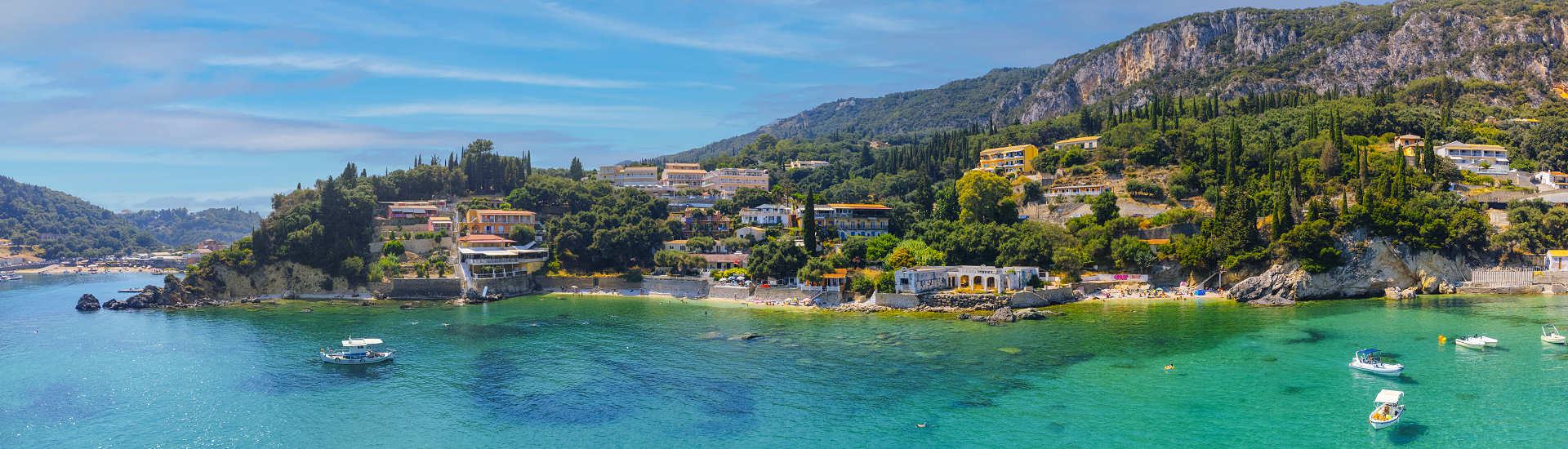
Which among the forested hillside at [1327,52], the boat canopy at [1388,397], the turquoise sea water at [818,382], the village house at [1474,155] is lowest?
the turquoise sea water at [818,382]

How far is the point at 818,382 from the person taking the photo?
30.7 meters

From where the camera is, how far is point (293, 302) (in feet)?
200

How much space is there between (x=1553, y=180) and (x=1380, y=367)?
48.0 meters

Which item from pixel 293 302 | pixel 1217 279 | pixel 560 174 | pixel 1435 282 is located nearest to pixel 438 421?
pixel 293 302

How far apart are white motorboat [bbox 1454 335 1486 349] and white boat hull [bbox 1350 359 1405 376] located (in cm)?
619

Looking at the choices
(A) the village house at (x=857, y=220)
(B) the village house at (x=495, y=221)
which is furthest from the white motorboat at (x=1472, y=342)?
(B) the village house at (x=495, y=221)

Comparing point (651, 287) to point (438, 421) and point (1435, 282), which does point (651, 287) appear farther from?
point (1435, 282)

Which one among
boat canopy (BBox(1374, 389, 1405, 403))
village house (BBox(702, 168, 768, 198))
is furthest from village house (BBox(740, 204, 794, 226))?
boat canopy (BBox(1374, 389, 1405, 403))

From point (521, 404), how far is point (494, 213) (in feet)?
156

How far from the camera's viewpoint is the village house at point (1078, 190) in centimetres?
7050

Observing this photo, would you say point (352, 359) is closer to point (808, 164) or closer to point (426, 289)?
point (426, 289)

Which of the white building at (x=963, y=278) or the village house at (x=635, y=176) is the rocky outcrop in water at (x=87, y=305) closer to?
the village house at (x=635, y=176)

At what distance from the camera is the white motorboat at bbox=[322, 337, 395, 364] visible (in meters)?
36.2

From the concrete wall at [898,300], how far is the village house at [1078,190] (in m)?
26.8
